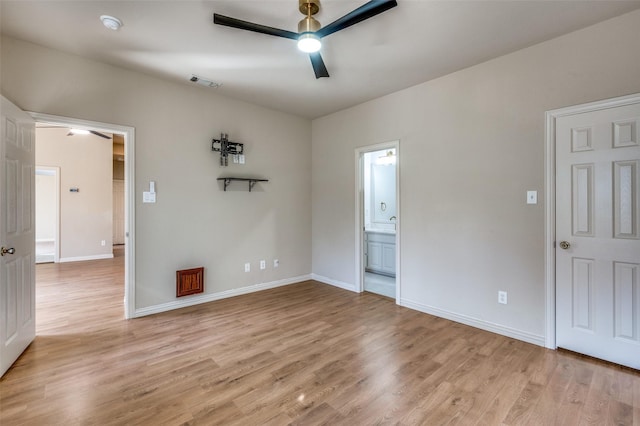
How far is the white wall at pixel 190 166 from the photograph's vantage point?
116 inches

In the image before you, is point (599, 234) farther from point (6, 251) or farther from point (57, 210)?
point (57, 210)

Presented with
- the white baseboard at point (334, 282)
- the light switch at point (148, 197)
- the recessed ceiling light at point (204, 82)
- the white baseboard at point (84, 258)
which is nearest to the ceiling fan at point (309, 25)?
the recessed ceiling light at point (204, 82)

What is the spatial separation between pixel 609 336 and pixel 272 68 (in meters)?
4.01

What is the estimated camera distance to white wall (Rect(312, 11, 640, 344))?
8.30 ft

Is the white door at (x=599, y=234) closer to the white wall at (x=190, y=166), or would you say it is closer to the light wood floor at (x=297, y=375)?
the light wood floor at (x=297, y=375)

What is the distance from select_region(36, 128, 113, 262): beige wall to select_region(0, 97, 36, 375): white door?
17.7ft

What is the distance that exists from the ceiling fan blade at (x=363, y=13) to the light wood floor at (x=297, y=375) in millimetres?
2538

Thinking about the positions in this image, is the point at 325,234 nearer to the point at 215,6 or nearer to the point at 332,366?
the point at 332,366

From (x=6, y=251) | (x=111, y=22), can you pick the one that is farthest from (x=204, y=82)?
(x=6, y=251)

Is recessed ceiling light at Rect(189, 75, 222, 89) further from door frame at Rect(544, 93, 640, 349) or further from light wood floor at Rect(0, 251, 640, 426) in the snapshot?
door frame at Rect(544, 93, 640, 349)

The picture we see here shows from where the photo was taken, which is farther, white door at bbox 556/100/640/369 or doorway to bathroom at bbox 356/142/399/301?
doorway to bathroom at bbox 356/142/399/301

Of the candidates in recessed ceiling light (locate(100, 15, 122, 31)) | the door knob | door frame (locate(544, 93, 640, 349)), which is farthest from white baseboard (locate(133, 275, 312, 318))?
door frame (locate(544, 93, 640, 349))

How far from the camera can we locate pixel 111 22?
94.1 inches

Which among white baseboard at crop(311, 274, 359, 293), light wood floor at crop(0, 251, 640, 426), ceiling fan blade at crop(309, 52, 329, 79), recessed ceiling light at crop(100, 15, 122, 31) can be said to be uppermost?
recessed ceiling light at crop(100, 15, 122, 31)
